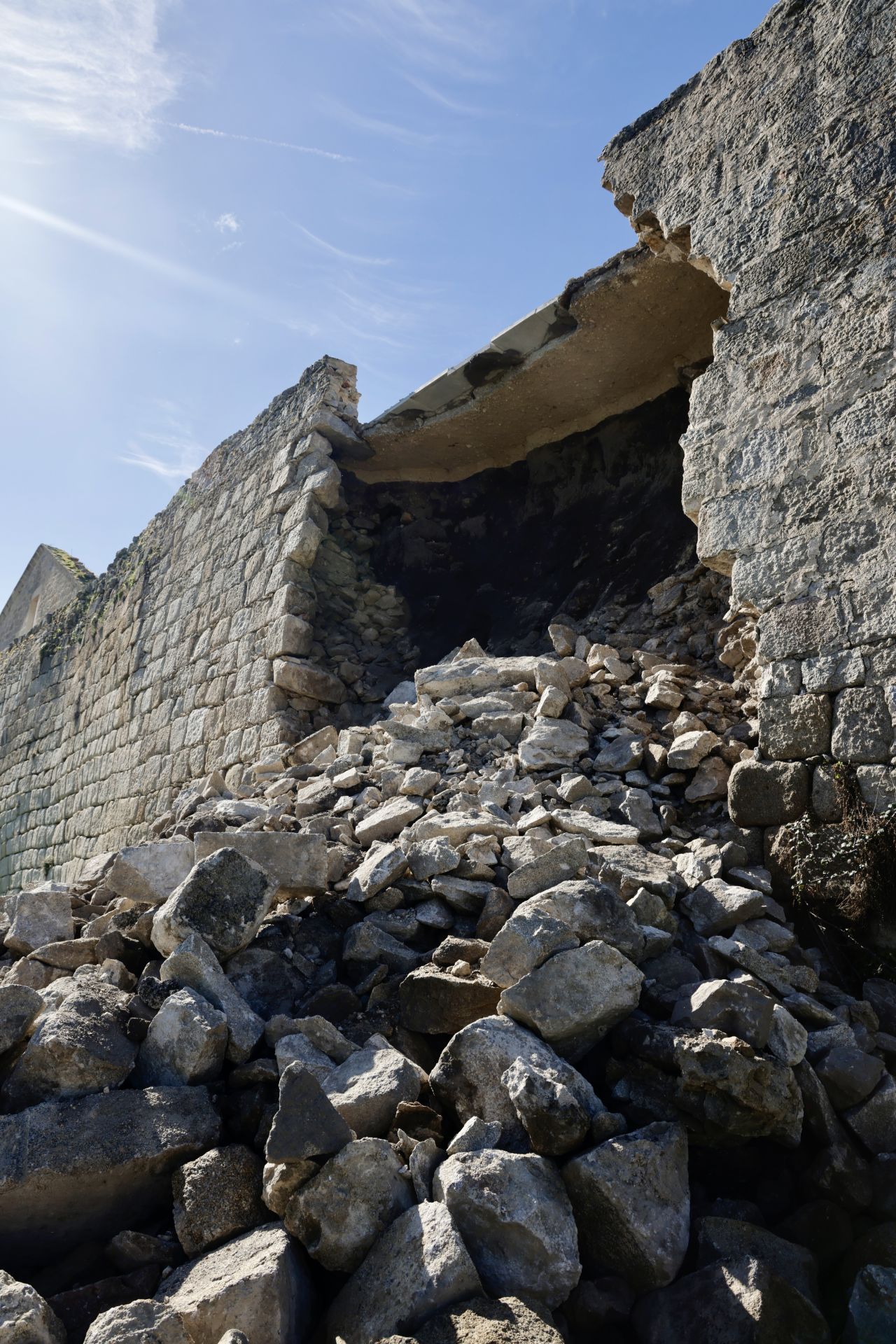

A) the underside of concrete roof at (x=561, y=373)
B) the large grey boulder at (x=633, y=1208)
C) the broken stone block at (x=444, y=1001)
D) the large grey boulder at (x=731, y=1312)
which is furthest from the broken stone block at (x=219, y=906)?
the underside of concrete roof at (x=561, y=373)

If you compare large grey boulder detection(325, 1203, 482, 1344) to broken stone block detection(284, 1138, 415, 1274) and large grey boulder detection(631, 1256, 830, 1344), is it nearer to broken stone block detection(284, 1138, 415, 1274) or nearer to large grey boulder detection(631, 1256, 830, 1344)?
broken stone block detection(284, 1138, 415, 1274)

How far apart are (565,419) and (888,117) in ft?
9.42

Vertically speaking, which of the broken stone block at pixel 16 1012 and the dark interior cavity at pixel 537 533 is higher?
the dark interior cavity at pixel 537 533

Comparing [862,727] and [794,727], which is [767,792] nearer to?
[794,727]

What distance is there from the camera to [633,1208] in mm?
1664

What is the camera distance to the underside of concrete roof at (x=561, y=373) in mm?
4805

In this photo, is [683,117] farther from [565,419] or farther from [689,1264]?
[689,1264]

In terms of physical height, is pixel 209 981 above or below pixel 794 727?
below

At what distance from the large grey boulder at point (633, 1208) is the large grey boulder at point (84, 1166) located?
77 cm

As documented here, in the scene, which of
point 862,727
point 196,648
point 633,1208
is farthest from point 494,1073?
point 196,648

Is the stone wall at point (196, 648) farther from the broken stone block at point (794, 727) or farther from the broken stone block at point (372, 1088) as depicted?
the broken stone block at point (372, 1088)

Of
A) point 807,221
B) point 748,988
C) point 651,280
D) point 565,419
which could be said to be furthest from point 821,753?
point 565,419

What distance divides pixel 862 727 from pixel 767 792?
14.8 inches

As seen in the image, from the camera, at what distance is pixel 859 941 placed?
2758 mm
